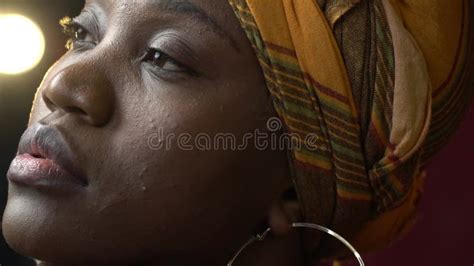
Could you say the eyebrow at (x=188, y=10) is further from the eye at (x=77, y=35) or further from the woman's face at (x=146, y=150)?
the eye at (x=77, y=35)

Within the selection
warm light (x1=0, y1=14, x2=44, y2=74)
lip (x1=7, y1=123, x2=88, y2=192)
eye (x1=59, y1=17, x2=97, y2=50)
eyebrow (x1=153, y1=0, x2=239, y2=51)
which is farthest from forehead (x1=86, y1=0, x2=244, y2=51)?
warm light (x1=0, y1=14, x2=44, y2=74)

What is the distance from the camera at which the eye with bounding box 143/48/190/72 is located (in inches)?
47.1

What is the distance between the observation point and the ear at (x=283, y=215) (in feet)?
4.13

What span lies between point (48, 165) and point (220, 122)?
0.89 feet

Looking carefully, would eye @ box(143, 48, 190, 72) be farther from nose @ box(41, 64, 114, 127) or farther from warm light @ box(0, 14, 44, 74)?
warm light @ box(0, 14, 44, 74)

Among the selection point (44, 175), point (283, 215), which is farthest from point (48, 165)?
point (283, 215)

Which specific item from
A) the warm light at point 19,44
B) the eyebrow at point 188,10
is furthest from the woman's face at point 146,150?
the warm light at point 19,44

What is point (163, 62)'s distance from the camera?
1202mm

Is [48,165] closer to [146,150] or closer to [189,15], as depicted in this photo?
[146,150]

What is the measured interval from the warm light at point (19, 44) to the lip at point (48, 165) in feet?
3.08

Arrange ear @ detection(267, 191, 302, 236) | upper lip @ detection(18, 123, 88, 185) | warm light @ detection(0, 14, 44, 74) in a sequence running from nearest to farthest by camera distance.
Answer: upper lip @ detection(18, 123, 88, 185) < ear @ detection(267, 191, 302, 236) < warm light @ detection(0, 14, 44, 74)

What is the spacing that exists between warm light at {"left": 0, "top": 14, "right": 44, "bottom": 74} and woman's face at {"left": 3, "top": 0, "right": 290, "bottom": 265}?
0.91 metres

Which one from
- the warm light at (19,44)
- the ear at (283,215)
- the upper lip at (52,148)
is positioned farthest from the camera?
the warm light at (19,44)

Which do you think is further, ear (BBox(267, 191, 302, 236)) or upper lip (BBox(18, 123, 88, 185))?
ear (BBox(267, 191, 302, 236))
